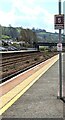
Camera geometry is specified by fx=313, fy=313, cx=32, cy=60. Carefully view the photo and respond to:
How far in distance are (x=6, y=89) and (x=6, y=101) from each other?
242 cm

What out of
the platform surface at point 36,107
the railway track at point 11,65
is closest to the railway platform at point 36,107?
the platform surface at point 36,107

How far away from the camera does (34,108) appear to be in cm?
802

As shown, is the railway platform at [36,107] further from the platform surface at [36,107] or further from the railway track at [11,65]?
the railway track at [11,65]

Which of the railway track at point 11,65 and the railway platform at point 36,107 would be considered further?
the railway track at point 11,65

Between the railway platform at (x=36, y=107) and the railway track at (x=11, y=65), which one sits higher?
the railway platform at (x=36, y=107)

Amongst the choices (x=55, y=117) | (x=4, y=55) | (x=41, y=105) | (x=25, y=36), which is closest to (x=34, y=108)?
(x=41, y=105)

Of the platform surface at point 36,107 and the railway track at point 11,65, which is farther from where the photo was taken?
the railway track at point 11,65

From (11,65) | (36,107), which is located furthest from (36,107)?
(11,65)

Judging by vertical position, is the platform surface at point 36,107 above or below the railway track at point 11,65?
above

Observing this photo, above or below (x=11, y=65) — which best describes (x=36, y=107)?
above

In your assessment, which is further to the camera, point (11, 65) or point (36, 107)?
point (11, 65)

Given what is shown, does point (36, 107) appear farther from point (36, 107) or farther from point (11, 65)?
point (11, 65)

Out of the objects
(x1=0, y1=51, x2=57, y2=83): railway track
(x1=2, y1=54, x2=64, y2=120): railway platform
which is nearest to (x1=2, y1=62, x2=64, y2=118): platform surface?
(x1=2, y1=54, x2=64, y2=120): railway platform

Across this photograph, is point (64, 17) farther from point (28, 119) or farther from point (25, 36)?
point (25, 36)
